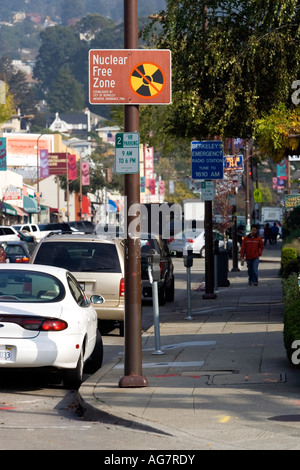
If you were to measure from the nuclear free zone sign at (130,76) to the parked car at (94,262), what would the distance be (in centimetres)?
580

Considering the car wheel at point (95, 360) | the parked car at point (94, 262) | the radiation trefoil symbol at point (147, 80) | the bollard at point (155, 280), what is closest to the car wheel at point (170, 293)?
the parked car at point (94, 262)

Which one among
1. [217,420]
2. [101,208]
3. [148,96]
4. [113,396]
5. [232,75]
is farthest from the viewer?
[101,208]

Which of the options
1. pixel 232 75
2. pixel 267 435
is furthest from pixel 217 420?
pixel 232 75

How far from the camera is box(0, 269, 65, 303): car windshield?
11.6m

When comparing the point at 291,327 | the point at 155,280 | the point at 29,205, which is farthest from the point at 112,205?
the point at 291,327

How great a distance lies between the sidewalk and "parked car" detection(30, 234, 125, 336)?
34.0 inches

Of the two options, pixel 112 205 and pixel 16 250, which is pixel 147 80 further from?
pixel 112 205

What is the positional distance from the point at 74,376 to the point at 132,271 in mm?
1496

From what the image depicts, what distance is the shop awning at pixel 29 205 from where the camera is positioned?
8839 cm

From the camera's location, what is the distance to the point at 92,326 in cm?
1246

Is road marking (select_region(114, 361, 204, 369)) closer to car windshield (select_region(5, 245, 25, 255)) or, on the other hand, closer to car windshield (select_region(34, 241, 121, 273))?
car windshield (select_region(34, 241, 121, 273))

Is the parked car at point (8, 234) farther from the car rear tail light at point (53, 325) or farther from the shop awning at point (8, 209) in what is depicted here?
the car rear tail light at point (53, 325)
